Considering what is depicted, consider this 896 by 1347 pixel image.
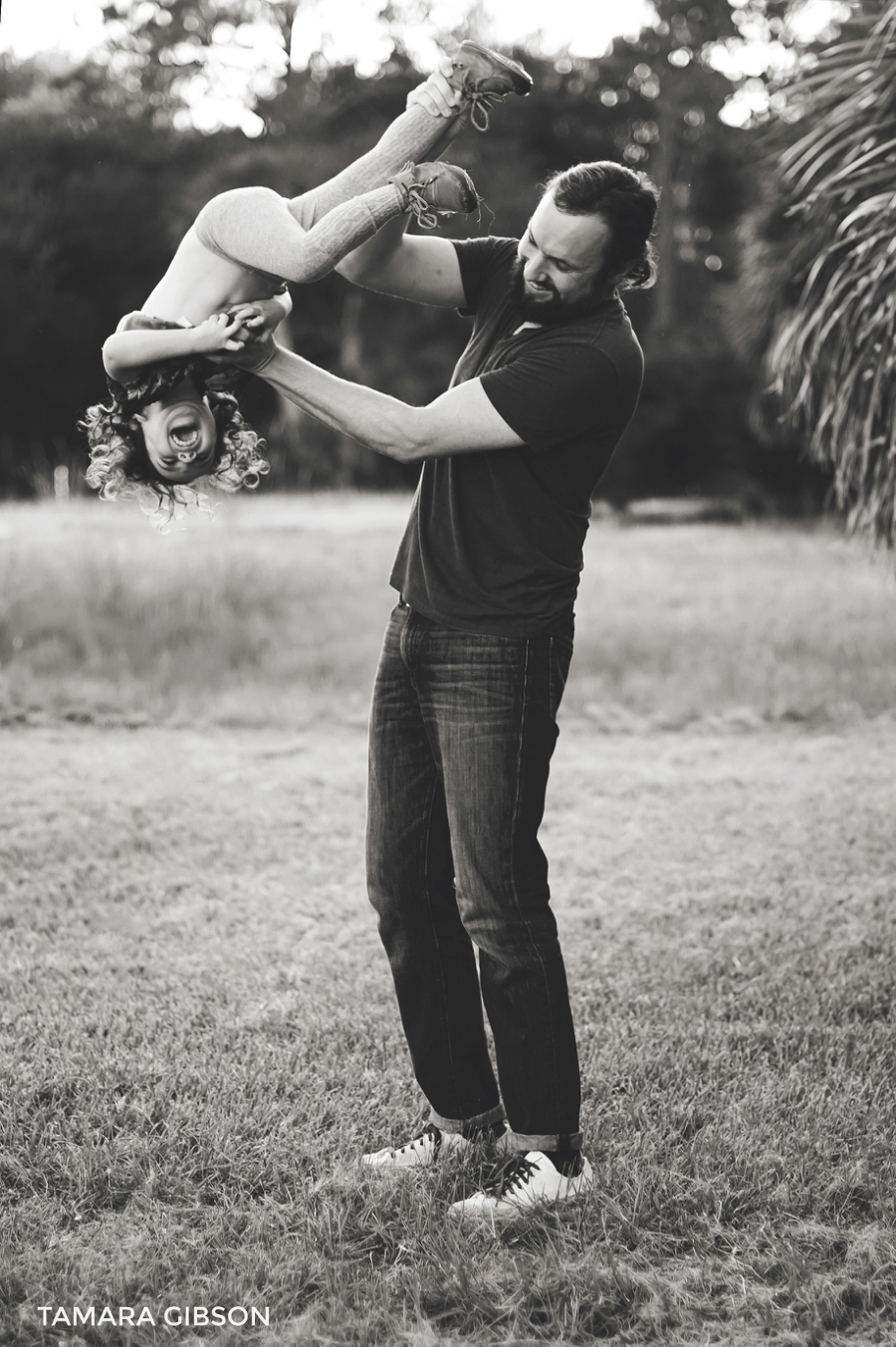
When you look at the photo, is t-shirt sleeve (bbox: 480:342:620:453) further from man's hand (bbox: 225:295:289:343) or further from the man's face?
man's hand (bbox: 225:295:289:343)

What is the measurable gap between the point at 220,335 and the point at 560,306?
2.09 feet

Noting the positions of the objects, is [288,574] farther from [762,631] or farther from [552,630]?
[552,630]

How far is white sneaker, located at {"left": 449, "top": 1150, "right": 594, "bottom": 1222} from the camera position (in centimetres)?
262

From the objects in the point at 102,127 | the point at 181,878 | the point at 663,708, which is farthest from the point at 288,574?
the point at 102,127

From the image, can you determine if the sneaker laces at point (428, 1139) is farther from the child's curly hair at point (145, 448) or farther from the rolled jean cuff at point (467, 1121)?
the child's curly hair at point (145, 448)

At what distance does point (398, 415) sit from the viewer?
237 cm

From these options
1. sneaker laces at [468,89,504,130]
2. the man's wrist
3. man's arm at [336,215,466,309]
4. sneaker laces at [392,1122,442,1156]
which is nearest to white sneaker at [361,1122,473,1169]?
sneaker laces at [392,1122,442,1156]

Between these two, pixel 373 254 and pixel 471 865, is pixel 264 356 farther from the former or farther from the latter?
pixel 471 865

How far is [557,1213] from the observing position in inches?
104

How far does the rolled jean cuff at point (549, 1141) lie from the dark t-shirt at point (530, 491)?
1.03 meters

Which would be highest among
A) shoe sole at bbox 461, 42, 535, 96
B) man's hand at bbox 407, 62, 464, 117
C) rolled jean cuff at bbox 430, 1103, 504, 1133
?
shoe sole at bbox 461, 42, 535, 96

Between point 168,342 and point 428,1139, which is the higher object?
point 168,342

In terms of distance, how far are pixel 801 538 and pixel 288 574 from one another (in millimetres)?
6327

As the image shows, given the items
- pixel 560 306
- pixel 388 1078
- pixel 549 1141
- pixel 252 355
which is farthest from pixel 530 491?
pixel 388 1078
